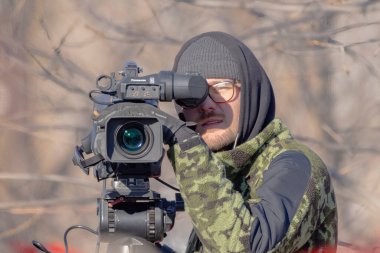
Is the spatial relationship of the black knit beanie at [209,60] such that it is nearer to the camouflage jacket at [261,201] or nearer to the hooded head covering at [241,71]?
the hooded head covering at [241,71]

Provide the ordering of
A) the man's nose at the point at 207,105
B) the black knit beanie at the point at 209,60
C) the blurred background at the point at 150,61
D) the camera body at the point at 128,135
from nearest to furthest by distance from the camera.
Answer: the camera body at the point at 128,135 < the man's nose at the point at 207,105 < the black knit beanie at the point at 209,60 < the blurred background at the point at 150,61

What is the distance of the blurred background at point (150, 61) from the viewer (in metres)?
6.45

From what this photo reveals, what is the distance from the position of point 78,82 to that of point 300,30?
1.46 meters

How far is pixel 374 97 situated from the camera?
258 inches

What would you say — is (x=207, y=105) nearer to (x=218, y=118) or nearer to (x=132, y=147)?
(x=218, y=118)

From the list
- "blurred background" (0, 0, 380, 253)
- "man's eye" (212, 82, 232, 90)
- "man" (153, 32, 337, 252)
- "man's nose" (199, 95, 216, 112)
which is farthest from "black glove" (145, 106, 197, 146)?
"blurred background" (0, 0, 380, 253)

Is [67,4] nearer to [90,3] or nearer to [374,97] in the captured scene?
[90,3]

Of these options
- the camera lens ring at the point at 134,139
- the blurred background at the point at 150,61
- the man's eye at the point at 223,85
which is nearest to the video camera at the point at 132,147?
the camera lens ring at the point at 134,139

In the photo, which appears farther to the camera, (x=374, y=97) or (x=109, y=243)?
(x=374, y=97)

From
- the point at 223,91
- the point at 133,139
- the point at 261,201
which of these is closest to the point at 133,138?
the point at 133,139

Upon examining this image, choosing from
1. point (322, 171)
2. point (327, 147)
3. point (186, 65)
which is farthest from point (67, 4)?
point (322, 171)

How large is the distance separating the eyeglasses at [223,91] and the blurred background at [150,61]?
3.75 metres

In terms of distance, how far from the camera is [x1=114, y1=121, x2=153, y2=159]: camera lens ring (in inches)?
86.3

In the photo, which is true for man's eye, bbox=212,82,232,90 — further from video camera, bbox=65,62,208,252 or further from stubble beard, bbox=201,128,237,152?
video camera, bbox=65,62,208,252
